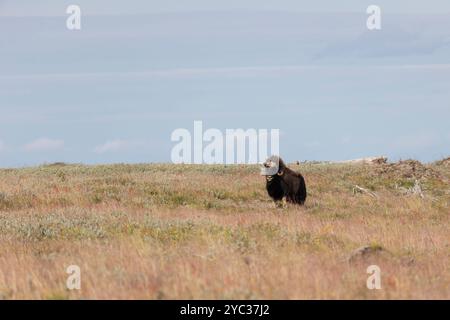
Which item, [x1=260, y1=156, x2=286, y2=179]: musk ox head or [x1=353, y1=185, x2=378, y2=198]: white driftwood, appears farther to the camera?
[x1=353, y1=185, x2=378, y2=198]: white driftwood

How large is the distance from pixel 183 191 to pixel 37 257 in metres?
13.2

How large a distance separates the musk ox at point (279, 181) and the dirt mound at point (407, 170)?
1064 cm

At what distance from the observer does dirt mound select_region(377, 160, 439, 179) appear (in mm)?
32719

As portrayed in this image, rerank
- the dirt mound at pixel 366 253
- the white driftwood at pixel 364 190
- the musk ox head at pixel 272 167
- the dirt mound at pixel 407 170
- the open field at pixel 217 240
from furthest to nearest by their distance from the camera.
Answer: the dirt mound at pixel 407 170
the white driftwood at pixel 364 190
the musk ox head at pixel 272 167
the dirt mound at pixel 366 253
the open field at pixel 217 240

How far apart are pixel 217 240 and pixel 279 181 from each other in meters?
10.3

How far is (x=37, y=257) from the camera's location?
481 inches

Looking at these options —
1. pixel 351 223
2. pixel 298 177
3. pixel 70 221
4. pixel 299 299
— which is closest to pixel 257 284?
pixel 299 299

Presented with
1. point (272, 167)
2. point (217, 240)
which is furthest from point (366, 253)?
point (272, 167)

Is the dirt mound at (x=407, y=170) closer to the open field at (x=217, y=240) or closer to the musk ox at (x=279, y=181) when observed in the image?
the open field at (x=217, y=240)

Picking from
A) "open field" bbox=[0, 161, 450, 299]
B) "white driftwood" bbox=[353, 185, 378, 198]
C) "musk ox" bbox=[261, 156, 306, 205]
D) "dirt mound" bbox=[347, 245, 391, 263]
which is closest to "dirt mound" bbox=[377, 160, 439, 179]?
"open field" bbox=[0, 161, 450, 299]

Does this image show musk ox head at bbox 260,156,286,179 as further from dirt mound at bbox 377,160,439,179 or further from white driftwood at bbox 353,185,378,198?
dirt mound at bbox 377,160,439,179

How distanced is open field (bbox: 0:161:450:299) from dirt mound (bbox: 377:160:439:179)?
7.20ft

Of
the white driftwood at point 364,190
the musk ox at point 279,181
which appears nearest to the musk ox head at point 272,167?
the musk ox at point 279,181

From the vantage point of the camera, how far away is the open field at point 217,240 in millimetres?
8586
